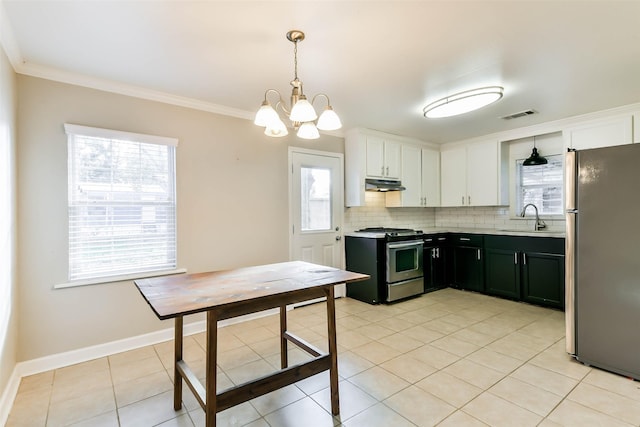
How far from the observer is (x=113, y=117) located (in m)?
2.89

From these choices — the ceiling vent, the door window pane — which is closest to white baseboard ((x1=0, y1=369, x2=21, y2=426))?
the door window pane

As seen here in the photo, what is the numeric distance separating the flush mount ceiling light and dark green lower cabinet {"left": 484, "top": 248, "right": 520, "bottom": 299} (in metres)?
2.25

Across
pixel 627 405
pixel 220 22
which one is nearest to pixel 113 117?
pixel 220 22

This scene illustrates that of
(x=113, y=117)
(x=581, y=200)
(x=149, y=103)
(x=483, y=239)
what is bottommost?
(x=483, y=239)

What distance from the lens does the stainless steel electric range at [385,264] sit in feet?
13.9

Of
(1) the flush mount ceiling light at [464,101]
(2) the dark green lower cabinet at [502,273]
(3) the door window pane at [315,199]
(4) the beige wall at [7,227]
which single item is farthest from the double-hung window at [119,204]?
(2) the dark green lower cabinet at [502,273]

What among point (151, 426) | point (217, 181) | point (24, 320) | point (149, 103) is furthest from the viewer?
point (217, 181)

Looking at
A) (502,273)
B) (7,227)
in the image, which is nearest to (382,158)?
(502,273)

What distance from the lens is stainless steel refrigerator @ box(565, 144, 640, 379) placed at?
90.5 inches

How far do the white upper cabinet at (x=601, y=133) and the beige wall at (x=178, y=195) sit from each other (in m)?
3.64

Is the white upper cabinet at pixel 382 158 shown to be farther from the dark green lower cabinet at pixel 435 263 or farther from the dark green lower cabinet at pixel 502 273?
the dark green lower cabinet at pixel 502 273

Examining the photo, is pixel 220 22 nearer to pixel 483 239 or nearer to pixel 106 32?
pixel 106 32

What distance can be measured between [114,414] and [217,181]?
88.2 inches

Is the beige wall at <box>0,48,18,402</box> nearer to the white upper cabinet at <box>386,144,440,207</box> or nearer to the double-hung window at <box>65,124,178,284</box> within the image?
the double-hung window at <box>65,124,178,284</box>
